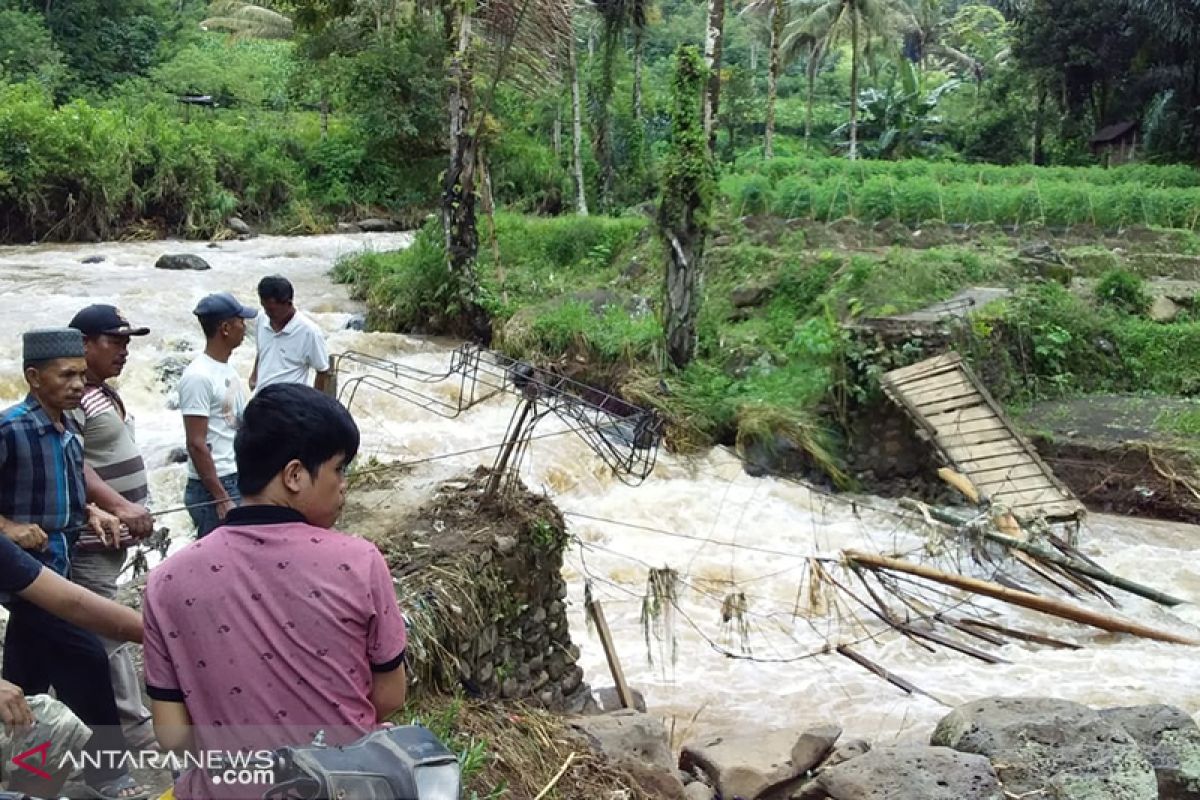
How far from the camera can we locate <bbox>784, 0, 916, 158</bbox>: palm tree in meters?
27.7

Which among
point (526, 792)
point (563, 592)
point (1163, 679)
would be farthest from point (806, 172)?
point (526, 792)

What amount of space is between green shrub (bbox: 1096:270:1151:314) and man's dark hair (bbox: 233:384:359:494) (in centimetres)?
1295

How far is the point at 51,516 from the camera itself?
317cm

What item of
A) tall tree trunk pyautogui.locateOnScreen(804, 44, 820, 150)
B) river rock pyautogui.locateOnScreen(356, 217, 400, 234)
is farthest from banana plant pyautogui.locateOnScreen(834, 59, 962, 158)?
river rock pyautogui.locateOnScreen(356, 217, 400, 234)

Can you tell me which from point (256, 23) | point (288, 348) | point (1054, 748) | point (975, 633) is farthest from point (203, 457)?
point (256, 23)

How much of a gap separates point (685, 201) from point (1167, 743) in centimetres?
737

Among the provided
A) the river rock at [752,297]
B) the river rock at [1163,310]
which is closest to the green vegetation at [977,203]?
the river rock at [752,297]

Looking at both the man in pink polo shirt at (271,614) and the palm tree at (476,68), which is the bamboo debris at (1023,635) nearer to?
the man in pink polo shirt at (271,614)

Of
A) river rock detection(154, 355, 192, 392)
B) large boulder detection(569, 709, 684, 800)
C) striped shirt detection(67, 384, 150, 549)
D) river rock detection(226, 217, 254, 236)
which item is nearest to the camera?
striped shirt detection(67, 384, 150, 549)

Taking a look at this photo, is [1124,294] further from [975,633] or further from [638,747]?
[638,747]

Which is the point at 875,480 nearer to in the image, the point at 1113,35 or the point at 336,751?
the point at 336,751

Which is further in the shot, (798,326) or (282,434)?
(798,326)

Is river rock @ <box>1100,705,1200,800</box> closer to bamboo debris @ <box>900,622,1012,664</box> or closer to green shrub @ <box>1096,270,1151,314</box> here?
bamboo debris @ <box>900,622,1012,664</box>

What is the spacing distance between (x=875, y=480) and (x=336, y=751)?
9.51 metres
